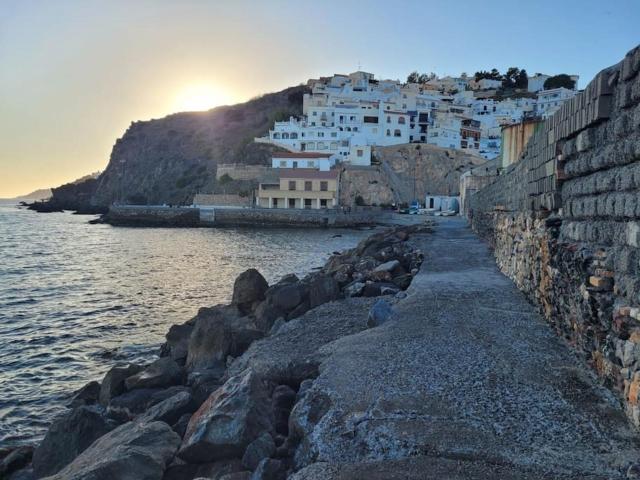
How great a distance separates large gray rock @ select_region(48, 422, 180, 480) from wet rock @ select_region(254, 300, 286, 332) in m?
5.35

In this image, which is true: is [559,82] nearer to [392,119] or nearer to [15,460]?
[392,119]

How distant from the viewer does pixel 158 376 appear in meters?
8.47

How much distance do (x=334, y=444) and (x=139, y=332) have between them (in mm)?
11572

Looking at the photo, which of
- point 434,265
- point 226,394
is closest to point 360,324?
point 226,394

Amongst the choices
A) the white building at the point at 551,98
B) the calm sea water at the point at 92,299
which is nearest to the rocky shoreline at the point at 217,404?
the calm sea water at the point at 92,299

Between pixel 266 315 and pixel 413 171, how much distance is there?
6514cm

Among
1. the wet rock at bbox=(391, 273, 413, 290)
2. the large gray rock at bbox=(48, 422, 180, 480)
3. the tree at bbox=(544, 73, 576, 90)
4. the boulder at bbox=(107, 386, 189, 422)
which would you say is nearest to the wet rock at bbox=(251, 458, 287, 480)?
the large gray rock at bbox=(48, 422, 180, 480)

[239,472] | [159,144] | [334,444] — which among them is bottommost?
[239,472]

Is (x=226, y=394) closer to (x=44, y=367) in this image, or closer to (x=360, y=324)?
(x=360, y=324)

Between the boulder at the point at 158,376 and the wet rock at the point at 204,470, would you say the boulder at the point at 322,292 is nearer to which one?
the boulder at the point at 158,376

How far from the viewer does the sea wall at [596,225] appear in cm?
437

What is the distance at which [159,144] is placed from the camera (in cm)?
10925

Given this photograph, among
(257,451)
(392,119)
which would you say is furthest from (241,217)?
(257,451)

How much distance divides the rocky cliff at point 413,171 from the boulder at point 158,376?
61887mm
